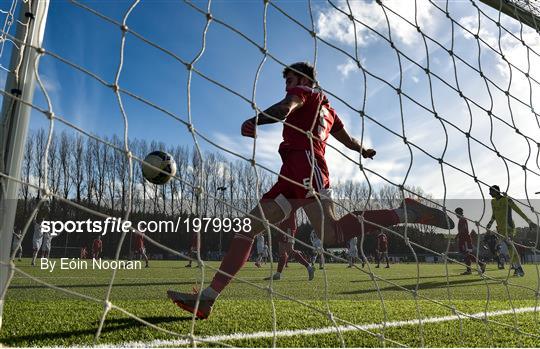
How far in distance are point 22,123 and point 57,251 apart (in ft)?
84.4

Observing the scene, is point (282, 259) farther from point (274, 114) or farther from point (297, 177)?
point (274, 114)

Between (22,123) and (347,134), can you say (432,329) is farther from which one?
(22,123)

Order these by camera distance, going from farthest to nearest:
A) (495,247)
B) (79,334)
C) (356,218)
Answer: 1. (495,247)
2. (356,218)
3. (79,334)

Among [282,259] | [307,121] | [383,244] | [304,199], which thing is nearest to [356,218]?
[304,199]

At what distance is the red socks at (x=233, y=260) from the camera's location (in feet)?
9.30

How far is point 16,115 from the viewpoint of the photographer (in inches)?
89.7

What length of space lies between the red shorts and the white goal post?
4.69 ft

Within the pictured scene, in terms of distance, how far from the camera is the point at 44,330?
2.52 m

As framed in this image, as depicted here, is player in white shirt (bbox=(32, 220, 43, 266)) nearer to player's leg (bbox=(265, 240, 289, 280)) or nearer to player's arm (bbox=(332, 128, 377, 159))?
player's leg (bbox=(265, 240, 289, 280))

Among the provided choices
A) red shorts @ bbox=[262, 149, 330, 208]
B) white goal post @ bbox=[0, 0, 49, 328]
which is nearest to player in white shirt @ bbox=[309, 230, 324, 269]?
red shorts @ bbox=[262, 149, 330, 208]

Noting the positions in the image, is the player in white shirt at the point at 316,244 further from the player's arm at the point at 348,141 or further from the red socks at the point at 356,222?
the player's arm at the point at 348,141

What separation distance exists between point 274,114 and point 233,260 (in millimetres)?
921

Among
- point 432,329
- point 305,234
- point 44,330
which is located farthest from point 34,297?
point 305,234

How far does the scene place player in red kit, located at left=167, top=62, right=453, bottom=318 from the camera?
2879mm
